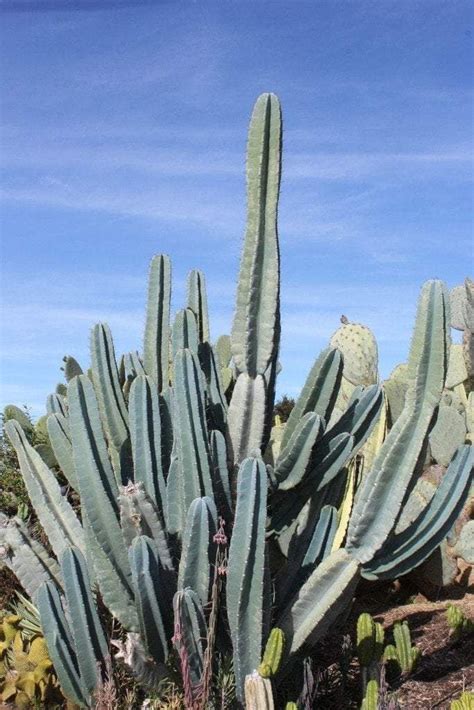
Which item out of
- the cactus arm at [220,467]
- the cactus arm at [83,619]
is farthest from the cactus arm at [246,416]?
the cactus arm at [83,619]

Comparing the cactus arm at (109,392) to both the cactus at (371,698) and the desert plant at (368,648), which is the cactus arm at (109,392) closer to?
the desert plant at (368,648)

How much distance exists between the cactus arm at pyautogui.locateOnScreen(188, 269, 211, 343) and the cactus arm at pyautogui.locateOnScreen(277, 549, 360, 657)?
1.90 meters

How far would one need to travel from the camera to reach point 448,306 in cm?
466

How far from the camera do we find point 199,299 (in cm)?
607

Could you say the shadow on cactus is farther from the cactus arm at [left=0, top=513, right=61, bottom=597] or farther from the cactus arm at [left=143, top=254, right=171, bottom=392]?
the cactus arm at [left=143, top=254, right=171, bottom=392]

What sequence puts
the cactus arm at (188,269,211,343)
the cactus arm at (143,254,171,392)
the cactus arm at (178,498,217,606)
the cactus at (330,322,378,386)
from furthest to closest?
the cactus at (330,322,378,386) → the cactus arm at (188,269,211,343) → the cactus arm at (143,254,171,392) → the cactus arm at (178,498,217,606)

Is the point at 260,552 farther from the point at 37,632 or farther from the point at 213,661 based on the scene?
the point at 37,632

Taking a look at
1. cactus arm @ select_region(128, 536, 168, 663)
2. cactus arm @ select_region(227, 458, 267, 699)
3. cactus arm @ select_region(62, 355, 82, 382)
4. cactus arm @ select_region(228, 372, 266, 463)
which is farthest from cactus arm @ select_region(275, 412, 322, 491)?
cactus arm @ select_region(62, 355, 82, 382)

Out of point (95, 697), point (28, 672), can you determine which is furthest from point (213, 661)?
point (28, 672)

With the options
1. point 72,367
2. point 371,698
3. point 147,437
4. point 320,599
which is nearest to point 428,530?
point 320,599

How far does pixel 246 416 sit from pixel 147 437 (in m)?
0.55

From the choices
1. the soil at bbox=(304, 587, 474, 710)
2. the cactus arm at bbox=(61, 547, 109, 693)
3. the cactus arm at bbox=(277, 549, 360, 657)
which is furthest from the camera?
the soil at bbox=(304, 587, 474, 710)

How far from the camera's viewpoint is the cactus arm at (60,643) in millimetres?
4801

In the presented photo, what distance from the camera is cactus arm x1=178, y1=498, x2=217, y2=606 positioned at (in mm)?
4332
